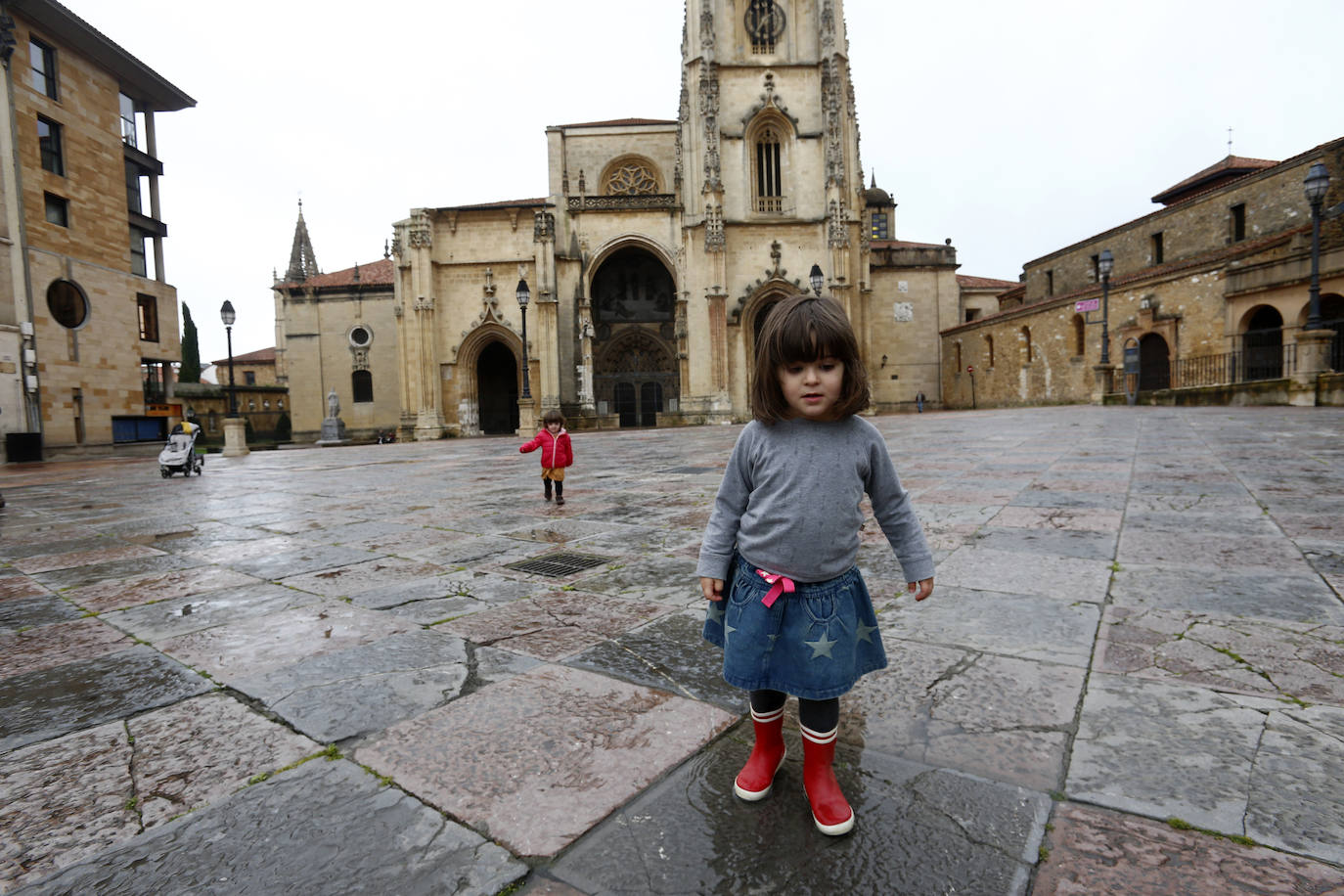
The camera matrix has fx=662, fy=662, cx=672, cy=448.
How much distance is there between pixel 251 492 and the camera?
28.8 ft

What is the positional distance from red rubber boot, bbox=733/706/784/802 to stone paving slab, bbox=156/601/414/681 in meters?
1.86

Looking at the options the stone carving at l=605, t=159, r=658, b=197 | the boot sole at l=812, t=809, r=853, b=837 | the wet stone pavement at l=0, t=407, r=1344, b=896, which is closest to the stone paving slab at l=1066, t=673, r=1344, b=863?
the wet stone pavement at l=0, t=407, r=1344, b=896

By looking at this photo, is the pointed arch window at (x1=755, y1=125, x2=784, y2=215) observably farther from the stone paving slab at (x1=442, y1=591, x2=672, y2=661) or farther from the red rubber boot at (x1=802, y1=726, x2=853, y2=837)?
the red rubber boot at (x1=802, y1=726, x2=853, y2=837)

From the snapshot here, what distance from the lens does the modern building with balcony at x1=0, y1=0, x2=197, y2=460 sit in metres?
19.5

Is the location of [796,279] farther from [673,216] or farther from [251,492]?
[251,492]

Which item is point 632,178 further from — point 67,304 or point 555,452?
point 555,452

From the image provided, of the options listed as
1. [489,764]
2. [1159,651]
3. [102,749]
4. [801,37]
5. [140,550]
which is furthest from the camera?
[801,37]

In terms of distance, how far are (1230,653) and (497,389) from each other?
3372 cm

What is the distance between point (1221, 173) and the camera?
114 ft

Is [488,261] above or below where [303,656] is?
above

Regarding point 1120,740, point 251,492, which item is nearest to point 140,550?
point 251,492

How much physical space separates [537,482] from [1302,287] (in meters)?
27.2


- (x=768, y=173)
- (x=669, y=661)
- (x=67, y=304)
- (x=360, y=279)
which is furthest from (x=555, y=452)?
(x=360, y=279)

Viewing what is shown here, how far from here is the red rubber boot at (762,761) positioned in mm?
1646
